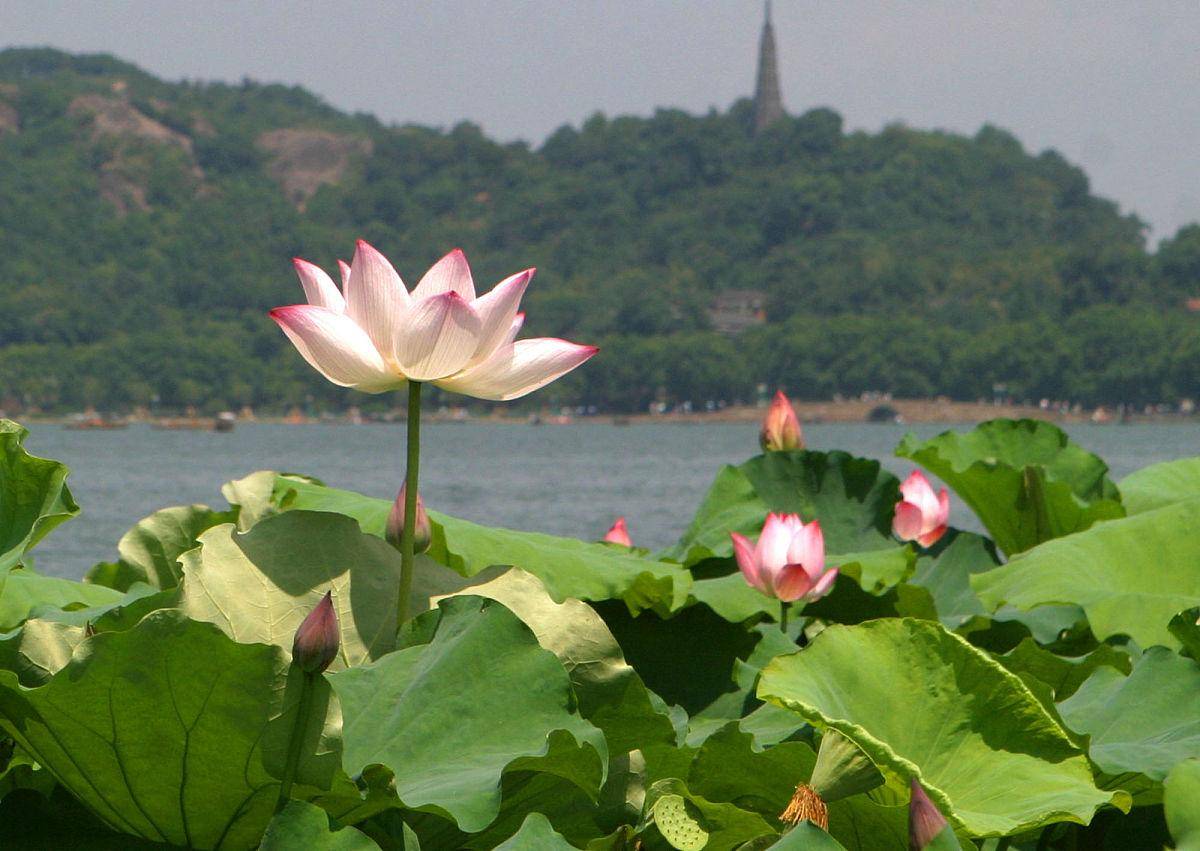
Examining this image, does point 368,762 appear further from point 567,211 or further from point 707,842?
point 567,211

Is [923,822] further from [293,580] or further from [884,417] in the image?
[884,417]

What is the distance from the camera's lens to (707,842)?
1.15 m

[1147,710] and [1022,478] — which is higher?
[1022,478]

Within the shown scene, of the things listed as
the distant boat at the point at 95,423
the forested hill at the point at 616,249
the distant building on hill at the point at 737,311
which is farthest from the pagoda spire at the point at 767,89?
the distant boat at the point at 95,423

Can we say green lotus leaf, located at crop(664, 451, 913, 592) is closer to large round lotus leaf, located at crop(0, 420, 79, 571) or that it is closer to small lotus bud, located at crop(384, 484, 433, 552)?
small lotus bud, located at crop(384, 484, 433, 552)

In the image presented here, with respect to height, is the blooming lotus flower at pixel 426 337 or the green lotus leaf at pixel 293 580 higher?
the blooming lotus flower at pixel 426 337

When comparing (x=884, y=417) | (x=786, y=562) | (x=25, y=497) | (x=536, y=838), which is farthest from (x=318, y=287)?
(x=884, y=417)

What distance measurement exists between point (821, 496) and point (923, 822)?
1666 mm

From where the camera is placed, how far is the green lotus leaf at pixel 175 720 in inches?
41.3

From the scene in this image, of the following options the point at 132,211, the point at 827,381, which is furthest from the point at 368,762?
the point at 132,211

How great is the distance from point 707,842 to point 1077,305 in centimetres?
9862

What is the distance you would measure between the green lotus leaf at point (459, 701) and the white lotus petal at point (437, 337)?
0.22 metres

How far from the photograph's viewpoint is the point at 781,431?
2869 mm

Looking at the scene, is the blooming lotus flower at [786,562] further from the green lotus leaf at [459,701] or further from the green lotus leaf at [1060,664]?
the green lotus leaf at [459,701]
